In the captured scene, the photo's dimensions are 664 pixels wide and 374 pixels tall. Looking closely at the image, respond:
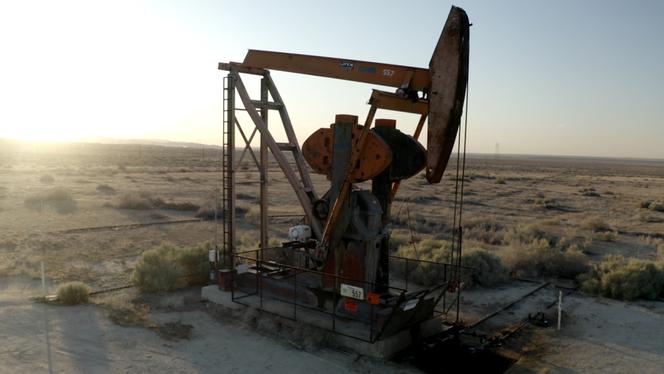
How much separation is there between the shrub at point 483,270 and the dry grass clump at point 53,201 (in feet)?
55.9

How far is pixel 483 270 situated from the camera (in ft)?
38.0

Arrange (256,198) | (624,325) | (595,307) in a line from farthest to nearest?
(256,198), (595,307), (624,325)

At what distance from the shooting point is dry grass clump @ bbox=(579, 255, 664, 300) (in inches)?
413

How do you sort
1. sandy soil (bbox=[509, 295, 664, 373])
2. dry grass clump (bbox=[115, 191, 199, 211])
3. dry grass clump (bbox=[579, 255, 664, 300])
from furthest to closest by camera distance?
dry grass clump (bbox=[115, 191, 199, 211]) → dry grass clump (bbox=[579, 255, 664, 300]) → sandy soil (bbox=[509, 295, 664, 373])

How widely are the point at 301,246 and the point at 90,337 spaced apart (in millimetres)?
3486

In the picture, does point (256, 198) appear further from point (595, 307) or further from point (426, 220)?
point (595, 307)

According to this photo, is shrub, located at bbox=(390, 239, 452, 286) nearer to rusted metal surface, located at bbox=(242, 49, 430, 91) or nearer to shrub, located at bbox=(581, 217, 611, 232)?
rusted metal surface, located at bbox=(242, 49, 430, 91)

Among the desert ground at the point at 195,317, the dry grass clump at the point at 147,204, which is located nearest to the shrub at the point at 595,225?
the desert ground at the point at 195,317

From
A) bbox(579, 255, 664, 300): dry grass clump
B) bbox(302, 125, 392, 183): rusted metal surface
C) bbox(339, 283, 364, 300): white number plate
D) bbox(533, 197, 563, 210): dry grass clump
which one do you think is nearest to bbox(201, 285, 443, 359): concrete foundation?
bbox(339, 283, 364, 300): white number plate

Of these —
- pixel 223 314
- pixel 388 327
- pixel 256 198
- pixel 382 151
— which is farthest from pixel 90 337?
pixel 256 198

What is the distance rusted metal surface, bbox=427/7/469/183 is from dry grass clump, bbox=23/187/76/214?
19.3 metres

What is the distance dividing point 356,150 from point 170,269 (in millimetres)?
5048

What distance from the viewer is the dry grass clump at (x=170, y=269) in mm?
10273

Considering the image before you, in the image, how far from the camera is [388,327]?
7.48m
